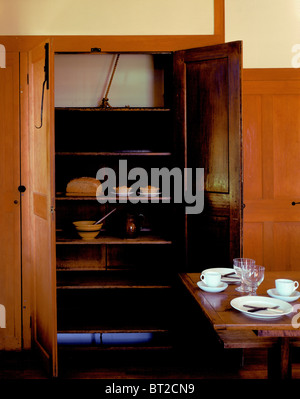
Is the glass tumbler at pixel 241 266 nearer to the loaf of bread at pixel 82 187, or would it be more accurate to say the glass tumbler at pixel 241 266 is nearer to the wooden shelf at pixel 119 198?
the wooden shelf at pixel 119 198

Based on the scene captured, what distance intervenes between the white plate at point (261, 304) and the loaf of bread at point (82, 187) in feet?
6.10

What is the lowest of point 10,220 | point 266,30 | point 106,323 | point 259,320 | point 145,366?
point 145,366

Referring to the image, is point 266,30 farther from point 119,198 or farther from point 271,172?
point 119,198

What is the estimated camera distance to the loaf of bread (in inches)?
128

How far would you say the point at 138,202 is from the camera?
10.9 feet

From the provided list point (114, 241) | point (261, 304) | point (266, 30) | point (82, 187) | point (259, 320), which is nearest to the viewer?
point (259, 320)

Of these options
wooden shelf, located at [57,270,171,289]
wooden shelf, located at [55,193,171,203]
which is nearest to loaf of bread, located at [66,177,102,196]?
wooden shelf, located at [55,193,171,203]

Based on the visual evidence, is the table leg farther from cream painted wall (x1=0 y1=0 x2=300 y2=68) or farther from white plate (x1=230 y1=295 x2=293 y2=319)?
cream painted wall (x1=0 y1=0 x2=300 y2=68)

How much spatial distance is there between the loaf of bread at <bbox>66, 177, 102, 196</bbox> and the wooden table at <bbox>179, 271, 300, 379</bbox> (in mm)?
1360


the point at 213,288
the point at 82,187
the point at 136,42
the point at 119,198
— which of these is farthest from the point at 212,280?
the point at 136,42

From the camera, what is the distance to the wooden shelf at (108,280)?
3125 millimetres

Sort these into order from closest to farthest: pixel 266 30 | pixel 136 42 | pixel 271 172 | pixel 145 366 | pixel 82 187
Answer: pixel 145 366, pixel 82 187, pixel 136 42, pixel 266 30, pixel 271 172

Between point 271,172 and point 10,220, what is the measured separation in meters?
2.38

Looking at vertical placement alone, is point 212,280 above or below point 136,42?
below
